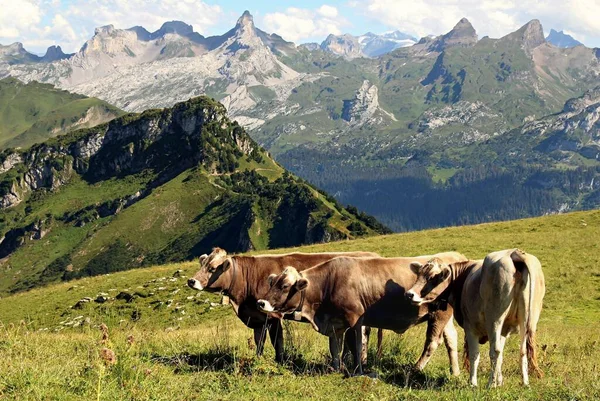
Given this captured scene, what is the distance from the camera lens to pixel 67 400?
985cm

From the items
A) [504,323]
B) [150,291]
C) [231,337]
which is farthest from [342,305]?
[150,291]

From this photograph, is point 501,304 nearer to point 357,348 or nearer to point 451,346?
point 451,346

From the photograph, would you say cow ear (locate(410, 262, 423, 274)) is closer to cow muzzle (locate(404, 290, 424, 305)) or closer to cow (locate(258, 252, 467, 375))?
cow (locate(258, 252, 467, 375))

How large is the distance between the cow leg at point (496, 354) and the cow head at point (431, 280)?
74.7 inches

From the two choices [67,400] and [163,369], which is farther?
[163,369]

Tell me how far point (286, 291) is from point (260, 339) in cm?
202

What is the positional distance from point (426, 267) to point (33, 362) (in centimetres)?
952

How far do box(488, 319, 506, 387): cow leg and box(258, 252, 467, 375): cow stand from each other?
6.78 feet

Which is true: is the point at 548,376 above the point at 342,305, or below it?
below

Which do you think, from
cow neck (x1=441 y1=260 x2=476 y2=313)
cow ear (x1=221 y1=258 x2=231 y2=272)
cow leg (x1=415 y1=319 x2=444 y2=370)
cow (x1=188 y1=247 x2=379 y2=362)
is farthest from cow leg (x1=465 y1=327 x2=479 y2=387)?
cow ear (x1=221 y1=258 x2=231 y2=272)

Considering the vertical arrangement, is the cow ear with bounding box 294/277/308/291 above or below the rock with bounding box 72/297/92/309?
above

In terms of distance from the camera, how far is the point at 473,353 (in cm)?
Result: 1296

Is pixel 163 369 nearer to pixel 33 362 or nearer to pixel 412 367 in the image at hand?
pixel 33 362

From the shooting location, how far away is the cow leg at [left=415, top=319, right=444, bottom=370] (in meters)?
14.3
